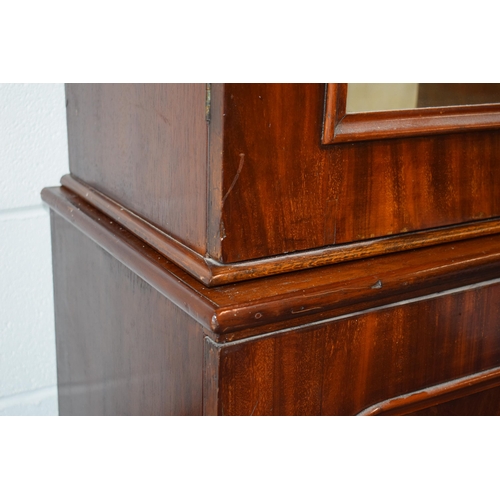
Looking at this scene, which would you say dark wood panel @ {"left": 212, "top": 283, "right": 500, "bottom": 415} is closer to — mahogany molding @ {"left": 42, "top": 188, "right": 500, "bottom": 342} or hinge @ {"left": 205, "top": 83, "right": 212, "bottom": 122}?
mahogany molding @ {"left": 42, "top": 188, "right": 500, "bottom": 342}

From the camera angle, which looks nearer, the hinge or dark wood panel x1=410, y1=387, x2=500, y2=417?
the hinge

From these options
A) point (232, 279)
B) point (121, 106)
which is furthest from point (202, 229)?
point (121, 106)

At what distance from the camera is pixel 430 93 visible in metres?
0.46

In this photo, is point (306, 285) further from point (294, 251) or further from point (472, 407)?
point (472, 407)

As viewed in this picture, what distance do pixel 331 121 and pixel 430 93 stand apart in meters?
0.08

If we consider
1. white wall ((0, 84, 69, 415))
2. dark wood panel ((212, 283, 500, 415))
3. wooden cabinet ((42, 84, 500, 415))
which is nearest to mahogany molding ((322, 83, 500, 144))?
wooden cabinet ((42, 84, 500, 415))

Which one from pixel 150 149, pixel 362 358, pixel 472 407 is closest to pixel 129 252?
pixel 150 149

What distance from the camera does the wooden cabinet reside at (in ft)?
1.36

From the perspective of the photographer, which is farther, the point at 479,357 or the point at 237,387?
the point at 479,357

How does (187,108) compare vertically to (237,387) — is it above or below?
above

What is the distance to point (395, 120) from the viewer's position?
0.45 m

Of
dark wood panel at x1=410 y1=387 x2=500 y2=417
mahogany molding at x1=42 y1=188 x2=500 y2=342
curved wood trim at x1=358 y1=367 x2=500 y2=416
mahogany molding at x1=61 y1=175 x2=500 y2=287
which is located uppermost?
mahogany molding at x1=61 y1=175 x2=500 y2=287

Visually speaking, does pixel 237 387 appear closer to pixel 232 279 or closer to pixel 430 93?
pixel 232 279

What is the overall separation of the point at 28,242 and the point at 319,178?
395 mm
